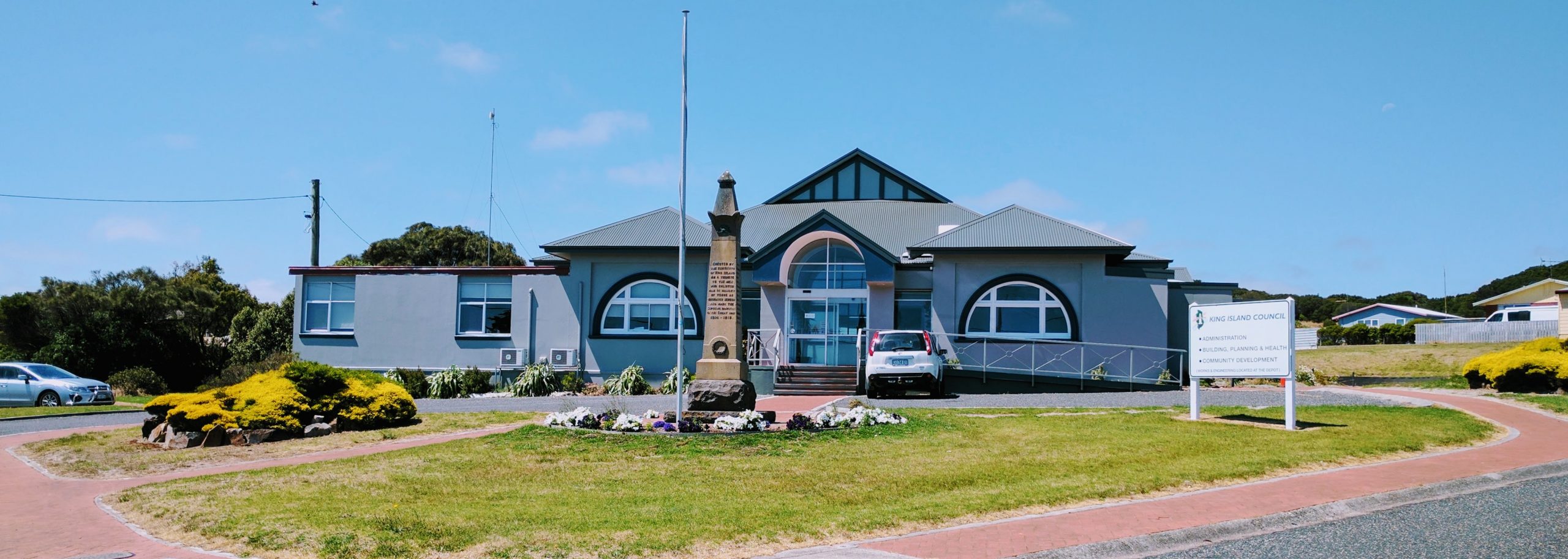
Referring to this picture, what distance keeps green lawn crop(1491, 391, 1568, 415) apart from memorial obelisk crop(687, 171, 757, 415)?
12714mm

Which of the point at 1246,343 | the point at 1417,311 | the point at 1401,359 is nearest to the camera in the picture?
the point at 1246,343

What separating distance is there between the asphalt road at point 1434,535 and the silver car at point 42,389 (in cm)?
2619

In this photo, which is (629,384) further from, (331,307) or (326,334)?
(331,307)

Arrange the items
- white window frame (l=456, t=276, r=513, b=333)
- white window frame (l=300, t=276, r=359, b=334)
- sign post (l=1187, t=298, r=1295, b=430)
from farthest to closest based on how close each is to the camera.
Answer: white window frame (l=300, t=276, r=359, b=334)
white window frame (l=456, t=276, r=513, b=333)
sign post (l=1187, t=298, r=1295, b=430)

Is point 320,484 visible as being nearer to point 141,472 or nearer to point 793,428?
point 141,472

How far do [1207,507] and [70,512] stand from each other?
417 inches

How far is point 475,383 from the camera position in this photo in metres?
27.6

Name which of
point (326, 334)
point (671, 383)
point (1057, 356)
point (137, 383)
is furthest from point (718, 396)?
point (137, 383)

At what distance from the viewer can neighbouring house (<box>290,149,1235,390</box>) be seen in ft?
88.0

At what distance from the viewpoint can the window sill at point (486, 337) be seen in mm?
29141

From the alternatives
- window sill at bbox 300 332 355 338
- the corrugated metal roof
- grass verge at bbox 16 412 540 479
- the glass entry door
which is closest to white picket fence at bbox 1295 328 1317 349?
the corrugated metal roof

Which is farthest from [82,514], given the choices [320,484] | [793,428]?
[793,428]

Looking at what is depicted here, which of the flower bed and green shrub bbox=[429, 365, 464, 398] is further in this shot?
green shrub bbox=[429, 365, 464, 398]

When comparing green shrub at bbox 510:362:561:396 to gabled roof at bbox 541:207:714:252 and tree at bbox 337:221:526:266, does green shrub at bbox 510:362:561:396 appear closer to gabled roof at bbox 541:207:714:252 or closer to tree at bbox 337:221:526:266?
gabled roof at bbox 541:207:714:252
